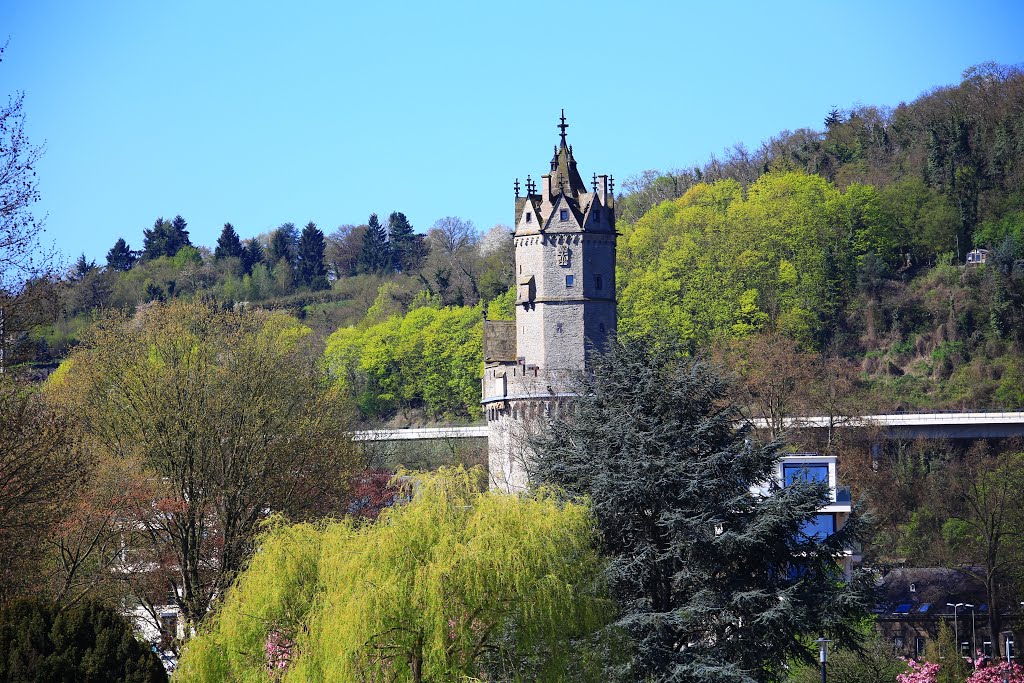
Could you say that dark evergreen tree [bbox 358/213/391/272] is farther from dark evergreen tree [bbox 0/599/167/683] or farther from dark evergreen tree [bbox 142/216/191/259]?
dark evergreen tree [bbox 0/599/167/683]

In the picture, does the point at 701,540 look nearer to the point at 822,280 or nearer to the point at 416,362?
the point at 822,280

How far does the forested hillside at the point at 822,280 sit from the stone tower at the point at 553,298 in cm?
1306

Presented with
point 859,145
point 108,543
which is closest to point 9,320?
point 108,543

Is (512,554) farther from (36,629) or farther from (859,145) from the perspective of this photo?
(859,145)

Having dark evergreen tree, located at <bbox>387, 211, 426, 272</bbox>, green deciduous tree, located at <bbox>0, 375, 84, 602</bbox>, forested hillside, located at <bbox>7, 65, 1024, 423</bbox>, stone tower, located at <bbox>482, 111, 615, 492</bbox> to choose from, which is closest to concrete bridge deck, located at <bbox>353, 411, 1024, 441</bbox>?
forested hillside, located at <bbox>7, 65, 1024, 423</bbox>

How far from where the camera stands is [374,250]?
158125mm

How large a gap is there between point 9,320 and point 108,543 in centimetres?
1485

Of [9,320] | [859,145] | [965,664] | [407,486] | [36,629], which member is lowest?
[965,664]

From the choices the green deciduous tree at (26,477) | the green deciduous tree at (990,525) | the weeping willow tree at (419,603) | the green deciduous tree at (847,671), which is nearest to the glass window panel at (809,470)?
the green deciduous tree at (990,525)

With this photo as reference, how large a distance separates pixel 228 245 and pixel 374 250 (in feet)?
47.9

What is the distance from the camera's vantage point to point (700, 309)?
9962cm

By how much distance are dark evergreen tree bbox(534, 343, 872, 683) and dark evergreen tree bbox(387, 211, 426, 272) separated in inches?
4554

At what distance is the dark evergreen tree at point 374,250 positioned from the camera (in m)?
157

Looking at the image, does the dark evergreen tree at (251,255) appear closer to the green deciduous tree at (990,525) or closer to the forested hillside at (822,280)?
the forested hillside at (822,280)
